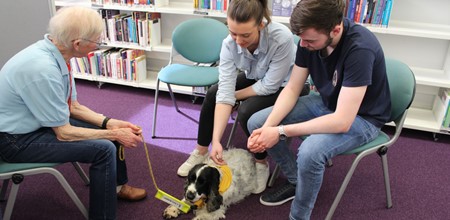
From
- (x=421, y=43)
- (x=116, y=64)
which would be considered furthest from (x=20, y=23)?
(x=421, y=43)

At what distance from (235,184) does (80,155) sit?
783 millimetres

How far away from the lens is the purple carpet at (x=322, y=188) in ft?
6.15

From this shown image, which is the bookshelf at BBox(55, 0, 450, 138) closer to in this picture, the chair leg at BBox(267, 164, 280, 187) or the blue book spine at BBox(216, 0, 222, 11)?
the blue book spine at BBox(216, 0, 222, 11)

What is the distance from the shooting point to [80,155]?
1.50m

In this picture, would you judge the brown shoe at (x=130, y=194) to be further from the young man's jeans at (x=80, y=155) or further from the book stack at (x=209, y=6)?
the book stack at (x=209, y=6)

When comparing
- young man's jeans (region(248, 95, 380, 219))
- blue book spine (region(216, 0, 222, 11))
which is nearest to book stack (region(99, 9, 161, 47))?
blue book spine (region(216, 0, 222, 11))

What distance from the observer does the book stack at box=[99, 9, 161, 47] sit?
3227 millimetres

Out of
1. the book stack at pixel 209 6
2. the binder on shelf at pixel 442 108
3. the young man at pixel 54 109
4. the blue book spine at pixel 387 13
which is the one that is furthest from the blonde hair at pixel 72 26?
the binder on shelf at pixel 442 108

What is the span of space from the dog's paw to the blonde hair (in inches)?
36.1

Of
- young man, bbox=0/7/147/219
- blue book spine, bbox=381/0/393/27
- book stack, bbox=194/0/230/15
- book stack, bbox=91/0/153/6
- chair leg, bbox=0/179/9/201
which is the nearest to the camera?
young man, bbox=0/7/147/219

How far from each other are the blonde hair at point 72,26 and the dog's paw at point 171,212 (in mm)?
917

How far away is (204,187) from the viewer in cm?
174

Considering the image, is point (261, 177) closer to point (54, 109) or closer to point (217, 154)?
point (217, 154)

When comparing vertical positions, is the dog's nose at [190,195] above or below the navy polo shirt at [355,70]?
below
